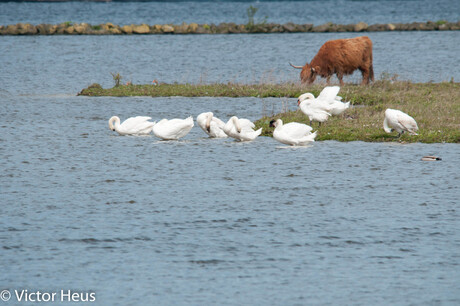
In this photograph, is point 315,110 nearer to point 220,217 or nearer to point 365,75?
point 220,217

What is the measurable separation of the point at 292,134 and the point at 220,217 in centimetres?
573

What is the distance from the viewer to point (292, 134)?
17.2 meters

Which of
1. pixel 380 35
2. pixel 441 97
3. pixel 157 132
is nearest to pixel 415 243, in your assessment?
pixel 157 132

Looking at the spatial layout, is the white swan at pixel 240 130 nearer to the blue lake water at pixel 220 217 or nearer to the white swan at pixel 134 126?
the blue lake water at pixel 220 217

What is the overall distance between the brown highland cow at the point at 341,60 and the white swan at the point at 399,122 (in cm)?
1062

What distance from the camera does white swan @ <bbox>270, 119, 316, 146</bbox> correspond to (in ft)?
56.1

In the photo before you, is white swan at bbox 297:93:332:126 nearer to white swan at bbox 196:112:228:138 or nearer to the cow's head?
white swan at bbox 196:112:228:138

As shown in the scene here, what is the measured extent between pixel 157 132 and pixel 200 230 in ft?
24.1

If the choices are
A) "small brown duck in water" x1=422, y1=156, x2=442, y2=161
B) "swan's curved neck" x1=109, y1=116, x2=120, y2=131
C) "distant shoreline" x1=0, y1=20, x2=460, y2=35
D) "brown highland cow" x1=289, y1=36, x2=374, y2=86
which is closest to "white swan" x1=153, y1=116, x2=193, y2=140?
"swan's curved neck" x1=109, y1=116, x2=120, y2=131

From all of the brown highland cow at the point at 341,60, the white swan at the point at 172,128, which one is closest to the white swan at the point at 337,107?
the white swan at the point at 172,128

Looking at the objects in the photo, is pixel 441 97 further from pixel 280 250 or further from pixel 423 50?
pixel 423 50

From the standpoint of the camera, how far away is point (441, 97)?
22.6 metres

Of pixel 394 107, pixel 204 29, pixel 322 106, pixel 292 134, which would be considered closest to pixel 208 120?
pixel 292 134

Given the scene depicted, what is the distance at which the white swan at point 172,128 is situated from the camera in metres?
18.1
